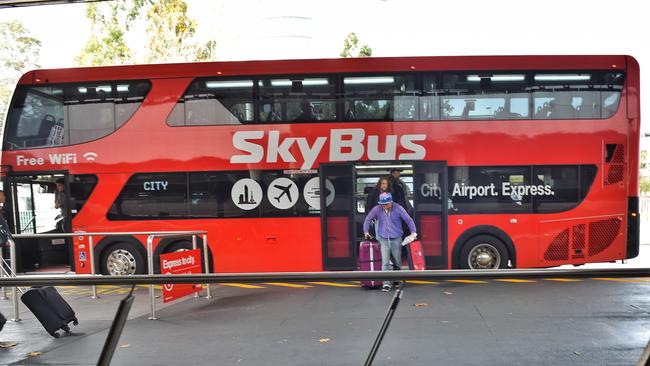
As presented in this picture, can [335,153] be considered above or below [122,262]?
above

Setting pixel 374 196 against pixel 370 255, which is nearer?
pixel 370 255

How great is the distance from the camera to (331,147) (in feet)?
27.0

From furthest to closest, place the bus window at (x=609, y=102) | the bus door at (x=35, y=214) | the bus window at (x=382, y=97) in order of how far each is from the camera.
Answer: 1. the bus door at (x=35, y=214)
2. the bus window at (x=382, y=97)
3. the bus window at (x=609, y=102)

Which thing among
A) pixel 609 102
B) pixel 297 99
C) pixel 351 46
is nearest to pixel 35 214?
pixel 297 99

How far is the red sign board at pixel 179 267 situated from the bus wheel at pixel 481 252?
4448 mm

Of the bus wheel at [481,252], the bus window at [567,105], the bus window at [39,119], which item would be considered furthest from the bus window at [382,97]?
the bus window at [39,119]

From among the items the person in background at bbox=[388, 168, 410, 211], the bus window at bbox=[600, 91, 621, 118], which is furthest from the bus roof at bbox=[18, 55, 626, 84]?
the person in background at bbox=[388, 168, 410, 211]

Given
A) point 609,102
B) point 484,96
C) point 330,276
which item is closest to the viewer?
point 330,276

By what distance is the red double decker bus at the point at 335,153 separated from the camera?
26.6 feet

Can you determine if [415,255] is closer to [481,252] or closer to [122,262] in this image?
[481,252]

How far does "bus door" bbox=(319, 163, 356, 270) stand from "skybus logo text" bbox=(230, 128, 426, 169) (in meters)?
0.32

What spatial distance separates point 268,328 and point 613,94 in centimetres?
683

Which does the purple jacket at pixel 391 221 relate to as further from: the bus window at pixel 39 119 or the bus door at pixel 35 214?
the bus window at pixel 39 119

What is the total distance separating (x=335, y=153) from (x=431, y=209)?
6.38ft
